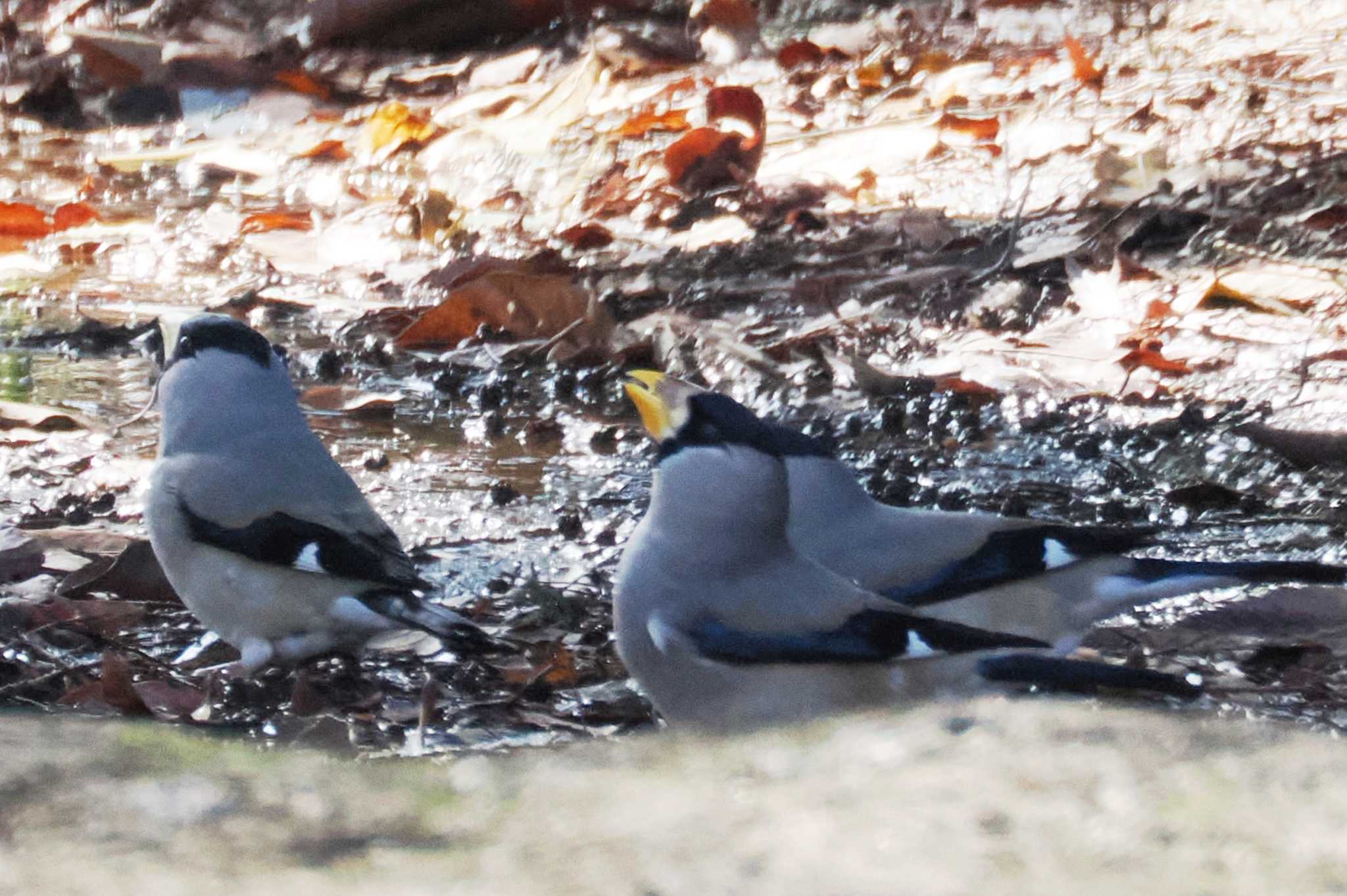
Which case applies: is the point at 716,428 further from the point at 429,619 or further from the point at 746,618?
the point at 429,619

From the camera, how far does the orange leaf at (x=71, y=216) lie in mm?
8516

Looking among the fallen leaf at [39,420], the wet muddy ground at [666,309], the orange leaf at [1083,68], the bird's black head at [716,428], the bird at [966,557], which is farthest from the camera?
the orange leaf at [1083,68]

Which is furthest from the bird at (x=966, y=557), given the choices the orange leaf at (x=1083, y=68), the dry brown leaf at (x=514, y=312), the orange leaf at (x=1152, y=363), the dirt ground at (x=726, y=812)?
the orange leaf at (x=1083, y=68)

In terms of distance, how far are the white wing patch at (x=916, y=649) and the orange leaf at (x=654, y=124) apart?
635cm

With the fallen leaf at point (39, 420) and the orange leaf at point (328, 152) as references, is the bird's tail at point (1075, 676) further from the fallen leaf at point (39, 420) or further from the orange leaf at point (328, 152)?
the orange leaf at point (328, 152)

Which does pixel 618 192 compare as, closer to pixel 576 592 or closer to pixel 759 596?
pixel 576 592

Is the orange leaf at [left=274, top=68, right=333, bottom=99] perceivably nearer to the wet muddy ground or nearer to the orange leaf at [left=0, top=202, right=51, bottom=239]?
the wet muddy ground

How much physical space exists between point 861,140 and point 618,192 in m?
1.19

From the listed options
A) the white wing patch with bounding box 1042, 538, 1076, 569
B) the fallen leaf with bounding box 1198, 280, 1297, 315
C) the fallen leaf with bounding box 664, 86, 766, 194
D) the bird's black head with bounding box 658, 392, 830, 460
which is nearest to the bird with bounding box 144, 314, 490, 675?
the bird's black head with bounding box 658, 392, 830, 460

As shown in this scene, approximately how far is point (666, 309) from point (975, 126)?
2.69 meters

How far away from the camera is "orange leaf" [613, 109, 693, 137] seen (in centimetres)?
949

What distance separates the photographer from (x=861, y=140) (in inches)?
339

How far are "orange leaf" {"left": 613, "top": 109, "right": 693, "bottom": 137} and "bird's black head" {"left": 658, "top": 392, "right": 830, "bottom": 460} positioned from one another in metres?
5.82

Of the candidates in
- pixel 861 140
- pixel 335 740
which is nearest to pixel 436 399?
pixel 335 740
